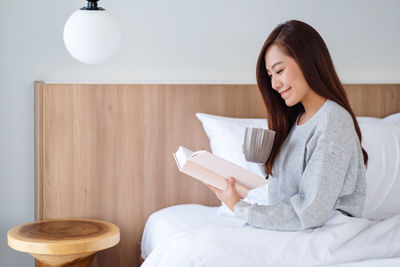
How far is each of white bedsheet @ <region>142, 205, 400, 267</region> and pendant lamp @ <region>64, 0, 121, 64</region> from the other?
893mm

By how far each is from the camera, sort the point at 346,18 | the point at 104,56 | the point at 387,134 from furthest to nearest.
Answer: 1. the point at 346,18
2. the point at 387,134
3. the point at 104,56

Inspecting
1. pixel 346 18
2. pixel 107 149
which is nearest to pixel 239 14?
pixel 346 18

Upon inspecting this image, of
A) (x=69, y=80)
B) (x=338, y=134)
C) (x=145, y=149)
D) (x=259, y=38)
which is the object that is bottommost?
(x=145, y=149)

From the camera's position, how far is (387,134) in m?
2.13

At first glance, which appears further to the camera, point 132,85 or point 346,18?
point 346,18

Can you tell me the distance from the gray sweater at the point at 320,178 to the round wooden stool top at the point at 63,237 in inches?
26.1

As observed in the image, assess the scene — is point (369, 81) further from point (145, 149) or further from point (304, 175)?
point (304, 175)

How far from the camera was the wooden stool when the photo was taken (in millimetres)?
1730

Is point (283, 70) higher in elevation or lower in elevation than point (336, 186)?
higher

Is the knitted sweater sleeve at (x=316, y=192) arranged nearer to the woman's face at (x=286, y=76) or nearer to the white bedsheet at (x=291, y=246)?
the white bedsheet at (x=291, y=246)

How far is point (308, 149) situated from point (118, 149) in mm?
1063

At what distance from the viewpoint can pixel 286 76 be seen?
140cm

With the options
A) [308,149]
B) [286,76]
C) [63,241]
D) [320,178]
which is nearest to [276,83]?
[286,76]

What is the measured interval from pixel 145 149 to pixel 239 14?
0.82 m
